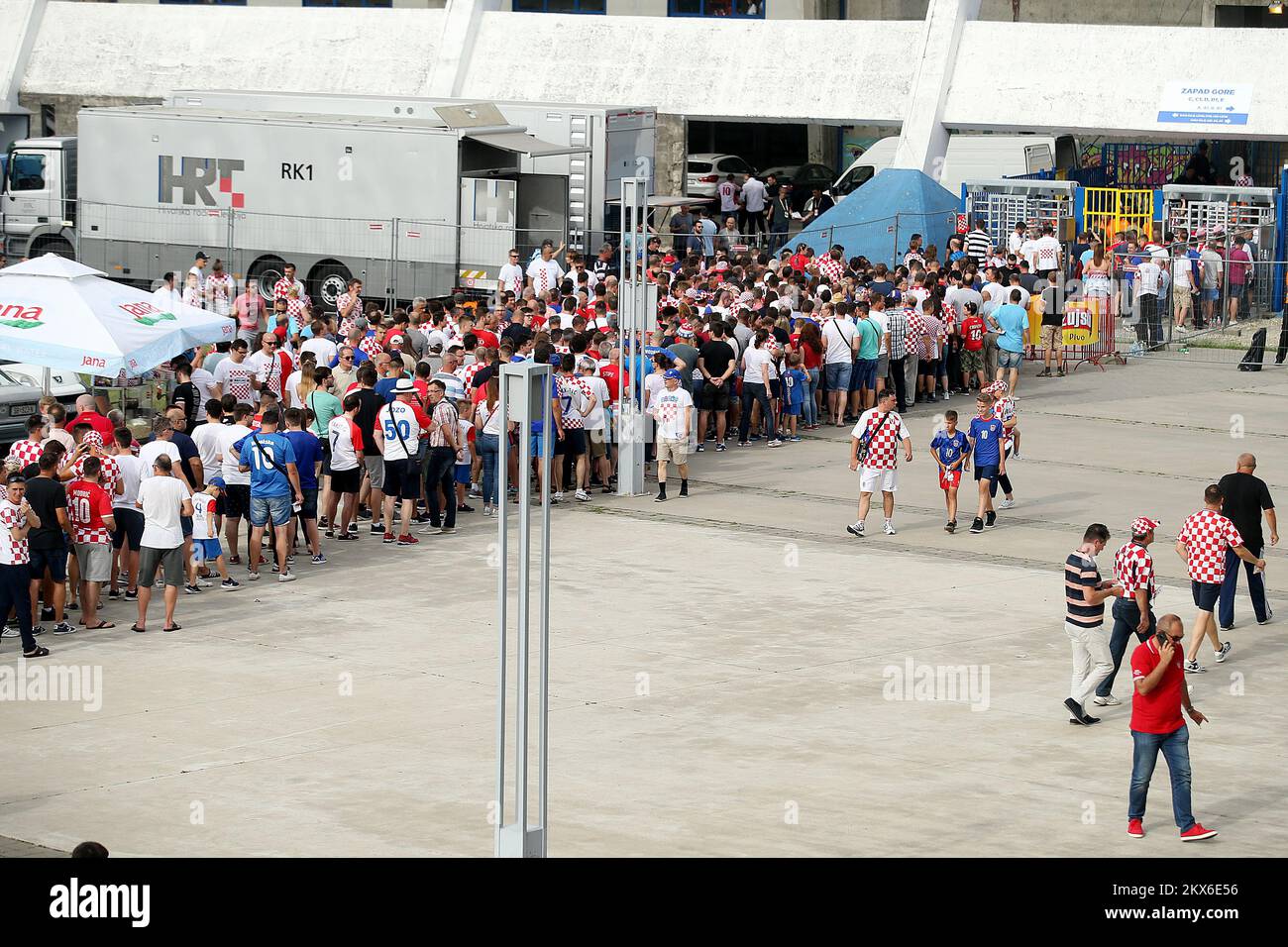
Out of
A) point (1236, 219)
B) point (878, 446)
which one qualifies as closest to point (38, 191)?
point (878, 446)

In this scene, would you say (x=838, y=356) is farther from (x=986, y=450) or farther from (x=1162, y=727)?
(x=1162, y=727)

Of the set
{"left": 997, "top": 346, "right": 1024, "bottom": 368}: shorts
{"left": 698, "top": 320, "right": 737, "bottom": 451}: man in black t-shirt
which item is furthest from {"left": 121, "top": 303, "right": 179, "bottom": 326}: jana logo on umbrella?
{"left": 997, "top": 346, "right": 1024, "bottom": 368}: shorts

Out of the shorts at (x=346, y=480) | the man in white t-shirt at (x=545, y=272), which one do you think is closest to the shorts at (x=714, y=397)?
the man in white t-shirt at (x=545, y=272)

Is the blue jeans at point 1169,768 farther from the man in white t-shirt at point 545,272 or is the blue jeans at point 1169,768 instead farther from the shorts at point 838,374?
the man in white t-shirt at point 545,272

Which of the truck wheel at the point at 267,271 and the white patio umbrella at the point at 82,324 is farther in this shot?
the truck wheel at the point at 267,271

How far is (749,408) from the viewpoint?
962 inches

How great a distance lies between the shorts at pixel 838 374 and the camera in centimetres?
2536

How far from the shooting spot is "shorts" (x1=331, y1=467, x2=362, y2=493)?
19344mm

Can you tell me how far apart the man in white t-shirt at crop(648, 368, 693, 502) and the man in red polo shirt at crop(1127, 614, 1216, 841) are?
32.6 ft

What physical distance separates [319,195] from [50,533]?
1571 cm

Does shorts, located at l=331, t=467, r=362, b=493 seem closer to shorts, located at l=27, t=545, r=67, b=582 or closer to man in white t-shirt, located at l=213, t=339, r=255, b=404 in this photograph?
man in white t-shirt, located at l=213, t=339, r=255, b=404

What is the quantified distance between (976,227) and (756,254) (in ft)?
12.5

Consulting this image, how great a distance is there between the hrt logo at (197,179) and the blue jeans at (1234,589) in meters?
19.2

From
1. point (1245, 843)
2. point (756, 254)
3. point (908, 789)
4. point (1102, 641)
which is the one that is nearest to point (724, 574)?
point (1102, 641)
